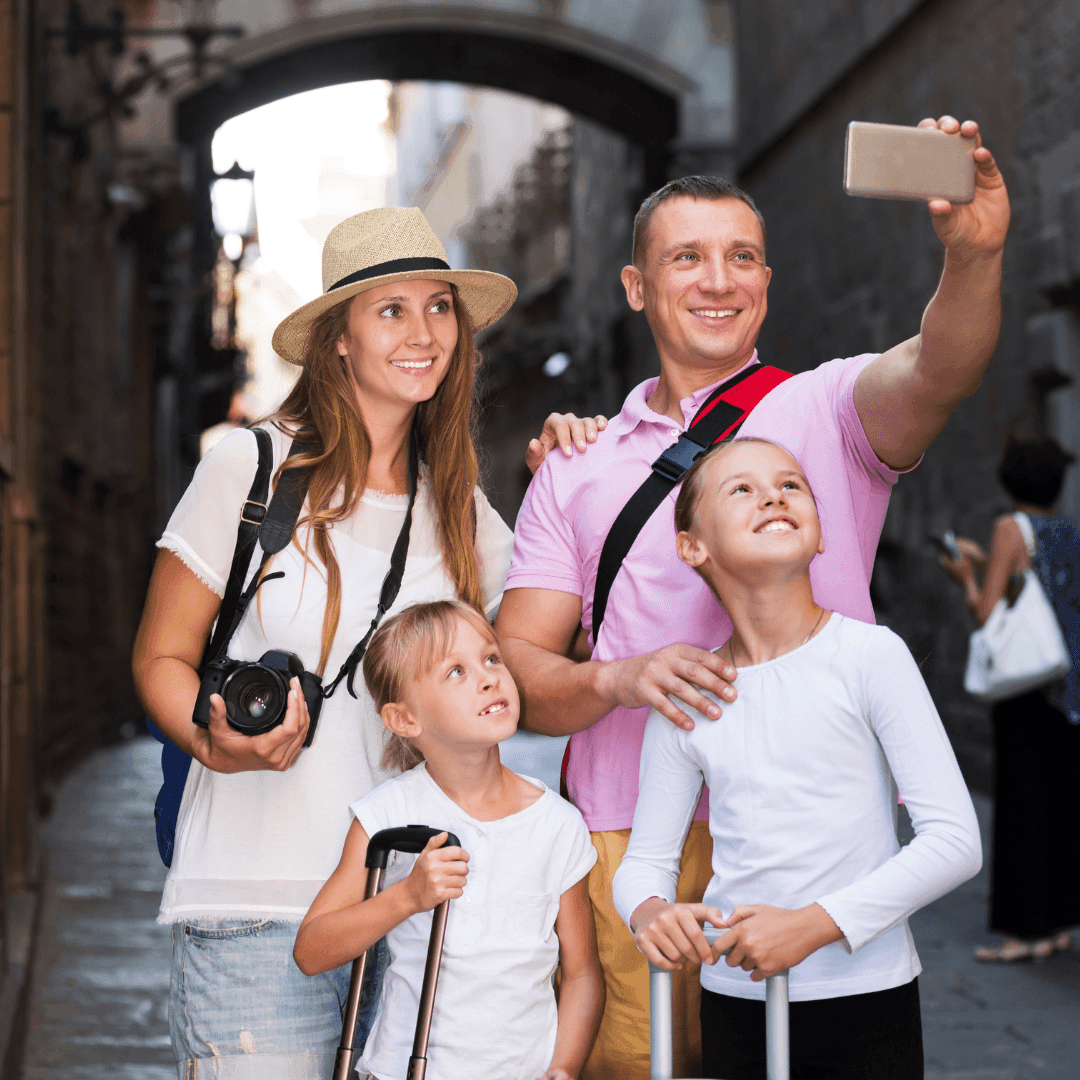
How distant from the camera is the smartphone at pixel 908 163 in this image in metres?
1.86

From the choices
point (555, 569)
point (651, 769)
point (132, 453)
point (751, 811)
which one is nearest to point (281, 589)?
point (555, 569)

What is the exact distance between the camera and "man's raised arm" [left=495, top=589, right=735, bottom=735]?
7.14 feet

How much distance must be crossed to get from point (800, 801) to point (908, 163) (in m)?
0.90

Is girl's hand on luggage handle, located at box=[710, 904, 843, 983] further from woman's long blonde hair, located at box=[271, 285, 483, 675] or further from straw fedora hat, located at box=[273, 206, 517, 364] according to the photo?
straw fedora hat, located at box=[273, 206, 517, 364]

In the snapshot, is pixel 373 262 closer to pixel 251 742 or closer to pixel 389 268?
pixel 389 268

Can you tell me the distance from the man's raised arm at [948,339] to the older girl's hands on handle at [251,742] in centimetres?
102

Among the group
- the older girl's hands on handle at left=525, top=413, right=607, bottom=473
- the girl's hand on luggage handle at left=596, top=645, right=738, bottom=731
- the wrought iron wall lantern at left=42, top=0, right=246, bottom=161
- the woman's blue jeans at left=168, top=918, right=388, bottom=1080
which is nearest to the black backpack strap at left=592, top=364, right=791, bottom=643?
the older girl's hands on handle at left=525, top=413, right=607, bottom=473

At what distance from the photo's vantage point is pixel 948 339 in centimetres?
218

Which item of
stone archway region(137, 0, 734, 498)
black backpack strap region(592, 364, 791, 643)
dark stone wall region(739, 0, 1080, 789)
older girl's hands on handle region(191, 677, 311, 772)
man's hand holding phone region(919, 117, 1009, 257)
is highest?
stone archway region(137, 0, 734, 498)

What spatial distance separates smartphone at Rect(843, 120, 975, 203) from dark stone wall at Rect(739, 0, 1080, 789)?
4.54 meters

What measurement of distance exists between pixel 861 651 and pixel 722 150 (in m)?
14.1

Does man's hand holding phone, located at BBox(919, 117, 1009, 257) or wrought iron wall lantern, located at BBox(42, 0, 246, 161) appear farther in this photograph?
wrought iron wall lantern, located at BBox(42, 0, 246, 161)

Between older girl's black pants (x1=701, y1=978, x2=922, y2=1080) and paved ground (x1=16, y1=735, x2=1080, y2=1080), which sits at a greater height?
older girl's black pants (x1=701, y1=978, x2=922, y2=1080)

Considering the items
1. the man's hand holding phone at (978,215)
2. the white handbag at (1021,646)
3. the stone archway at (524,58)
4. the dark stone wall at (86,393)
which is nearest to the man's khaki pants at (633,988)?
the man's hand holding phone at (978,215)
